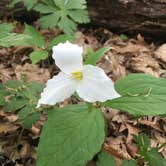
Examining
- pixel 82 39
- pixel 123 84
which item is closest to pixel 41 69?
pixel 82 39

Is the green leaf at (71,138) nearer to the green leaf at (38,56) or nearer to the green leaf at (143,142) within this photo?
the green leaf at (143,142)

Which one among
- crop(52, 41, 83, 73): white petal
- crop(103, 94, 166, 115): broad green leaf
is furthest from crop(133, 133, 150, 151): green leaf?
crop(52, 41, 83, 73): white petal

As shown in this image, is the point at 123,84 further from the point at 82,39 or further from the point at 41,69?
the point at 82,39

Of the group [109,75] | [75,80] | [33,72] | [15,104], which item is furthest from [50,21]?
[75,80]

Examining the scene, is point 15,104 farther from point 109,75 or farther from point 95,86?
point 109,75

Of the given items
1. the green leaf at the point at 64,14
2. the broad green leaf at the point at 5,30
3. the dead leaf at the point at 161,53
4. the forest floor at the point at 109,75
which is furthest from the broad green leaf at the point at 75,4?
the broad green leaf at the point at 5,30

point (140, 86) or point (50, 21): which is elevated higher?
point (140, 86)

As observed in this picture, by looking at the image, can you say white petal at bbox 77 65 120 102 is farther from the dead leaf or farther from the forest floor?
the dead leaf
